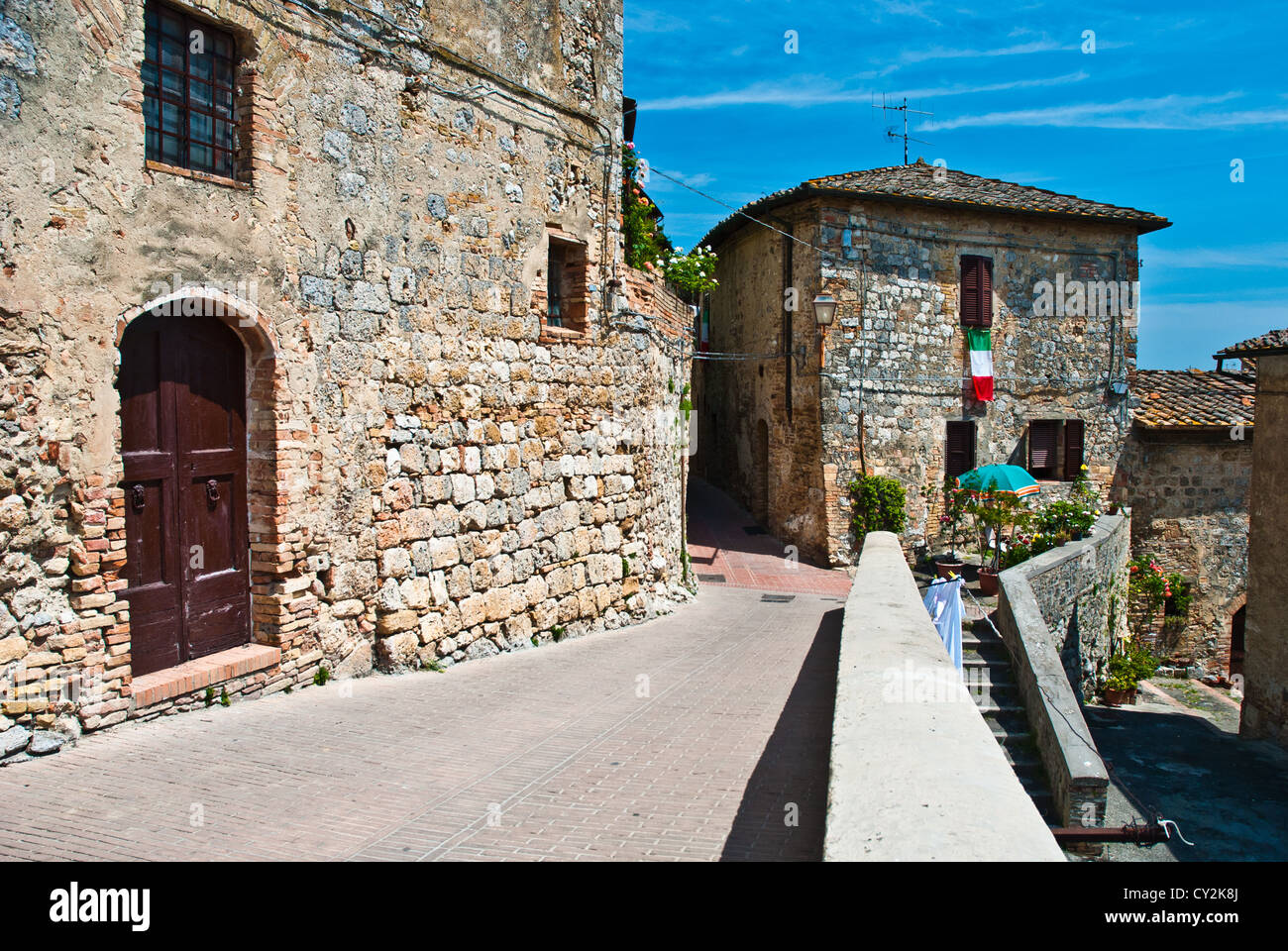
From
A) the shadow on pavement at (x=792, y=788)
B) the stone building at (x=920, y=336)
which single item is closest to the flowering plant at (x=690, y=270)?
the stone building at (x=920, y=336)

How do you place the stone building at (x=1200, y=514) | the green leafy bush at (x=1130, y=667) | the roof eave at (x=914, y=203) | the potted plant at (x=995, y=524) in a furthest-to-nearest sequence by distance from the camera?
the stone building at (x=1200, y=514) < the roof eave at (x=914, y=203) < the green leafy bush at (x=1130, y=667) < the potted plant at (x=995, y=524)

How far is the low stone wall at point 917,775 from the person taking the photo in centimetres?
305

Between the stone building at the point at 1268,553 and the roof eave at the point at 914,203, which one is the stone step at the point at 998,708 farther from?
the roof eave at the point at 914,203

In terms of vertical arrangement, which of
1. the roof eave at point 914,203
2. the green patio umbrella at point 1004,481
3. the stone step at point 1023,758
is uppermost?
the roof eave at point 914,203

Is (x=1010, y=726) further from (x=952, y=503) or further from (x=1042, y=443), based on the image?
(x=1042, y=443)

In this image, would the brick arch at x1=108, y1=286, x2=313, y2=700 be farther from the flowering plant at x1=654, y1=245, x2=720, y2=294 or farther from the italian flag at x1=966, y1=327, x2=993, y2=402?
the italian flag at x1=966, y1=327, x2=993, y2=402

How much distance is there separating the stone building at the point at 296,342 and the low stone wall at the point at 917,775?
4247 mm

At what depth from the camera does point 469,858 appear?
4.34m

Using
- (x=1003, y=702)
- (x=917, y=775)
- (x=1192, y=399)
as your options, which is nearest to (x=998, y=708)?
(x=1003, y=702)

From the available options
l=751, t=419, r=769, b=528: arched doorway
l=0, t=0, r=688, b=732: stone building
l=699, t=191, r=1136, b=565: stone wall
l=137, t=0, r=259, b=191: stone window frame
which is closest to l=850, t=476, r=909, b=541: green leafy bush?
l=699, t=191, r=1136, b=565: stone wall

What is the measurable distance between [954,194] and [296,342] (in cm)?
1623

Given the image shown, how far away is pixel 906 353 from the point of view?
19203 millimetres

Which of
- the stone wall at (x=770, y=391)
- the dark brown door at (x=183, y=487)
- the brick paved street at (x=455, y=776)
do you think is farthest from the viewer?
the stone wall at (x=770, y=391)
